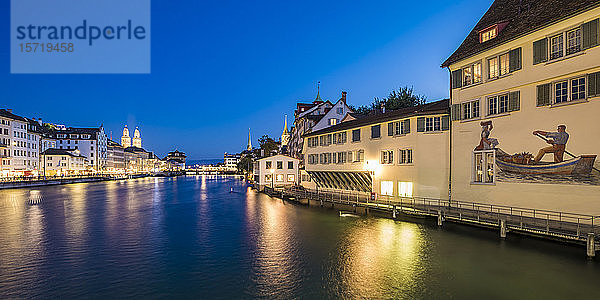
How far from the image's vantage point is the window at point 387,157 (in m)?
40.9

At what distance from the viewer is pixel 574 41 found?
80.6 feet

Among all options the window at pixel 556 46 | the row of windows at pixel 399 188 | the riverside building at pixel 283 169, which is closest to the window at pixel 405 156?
the row of windows at pixel 399 188

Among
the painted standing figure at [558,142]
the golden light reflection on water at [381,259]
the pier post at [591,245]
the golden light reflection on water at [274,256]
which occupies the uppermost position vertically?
the painted standing figure at [558,142]

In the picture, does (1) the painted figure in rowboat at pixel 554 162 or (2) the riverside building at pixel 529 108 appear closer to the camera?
(2) the riverside building at pixel 529 108

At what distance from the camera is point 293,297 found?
18.8 metres

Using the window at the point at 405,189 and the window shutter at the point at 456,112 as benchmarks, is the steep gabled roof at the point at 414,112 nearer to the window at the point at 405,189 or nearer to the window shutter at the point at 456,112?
the window shutter at the point at 456,112

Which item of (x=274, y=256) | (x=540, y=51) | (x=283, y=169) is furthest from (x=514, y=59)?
(x=283, y=169)

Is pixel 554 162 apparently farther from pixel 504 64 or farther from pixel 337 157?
pixel 337 157

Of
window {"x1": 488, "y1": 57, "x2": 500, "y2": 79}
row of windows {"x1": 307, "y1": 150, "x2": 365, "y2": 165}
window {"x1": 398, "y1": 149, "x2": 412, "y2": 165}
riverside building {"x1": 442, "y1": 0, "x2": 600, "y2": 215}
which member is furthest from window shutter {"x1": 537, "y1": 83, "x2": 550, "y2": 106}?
row of windows {"x1": 307, "y1": 150, "x2": 365, "y2": 165}

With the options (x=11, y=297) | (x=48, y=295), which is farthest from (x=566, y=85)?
(x=11, y=297)

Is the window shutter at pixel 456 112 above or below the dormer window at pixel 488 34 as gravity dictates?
below

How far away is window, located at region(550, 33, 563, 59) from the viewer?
2531 centimetres

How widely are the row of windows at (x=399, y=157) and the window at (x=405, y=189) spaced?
234 cm

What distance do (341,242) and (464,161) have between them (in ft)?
45.6
